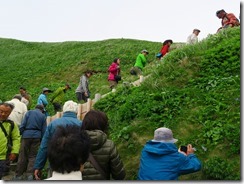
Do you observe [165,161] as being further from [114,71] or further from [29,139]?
[114,71]

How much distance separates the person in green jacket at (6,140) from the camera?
657cm

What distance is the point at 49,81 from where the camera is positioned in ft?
86.5

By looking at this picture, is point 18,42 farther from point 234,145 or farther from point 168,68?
point 234,145

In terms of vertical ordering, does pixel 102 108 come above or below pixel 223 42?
below

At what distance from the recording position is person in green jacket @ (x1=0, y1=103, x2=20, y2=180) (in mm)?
6574

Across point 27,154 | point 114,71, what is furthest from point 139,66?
point 27,154

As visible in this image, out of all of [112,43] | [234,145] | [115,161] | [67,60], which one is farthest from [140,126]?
[112,43]

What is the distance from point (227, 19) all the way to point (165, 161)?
9.94 meters

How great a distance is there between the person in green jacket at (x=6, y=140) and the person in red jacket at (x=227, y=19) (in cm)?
894

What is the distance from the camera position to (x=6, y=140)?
261 inches

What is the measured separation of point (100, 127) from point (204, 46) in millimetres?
6659

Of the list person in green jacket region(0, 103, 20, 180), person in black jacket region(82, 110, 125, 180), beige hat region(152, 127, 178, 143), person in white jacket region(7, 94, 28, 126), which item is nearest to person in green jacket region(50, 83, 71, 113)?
person in white jacket region(7, 94, 28, 126)

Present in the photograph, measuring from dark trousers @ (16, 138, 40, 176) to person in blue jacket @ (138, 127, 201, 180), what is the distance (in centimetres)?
403

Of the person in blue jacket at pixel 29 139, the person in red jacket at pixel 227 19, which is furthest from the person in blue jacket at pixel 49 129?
the person in red jacket at pixel 227 19
